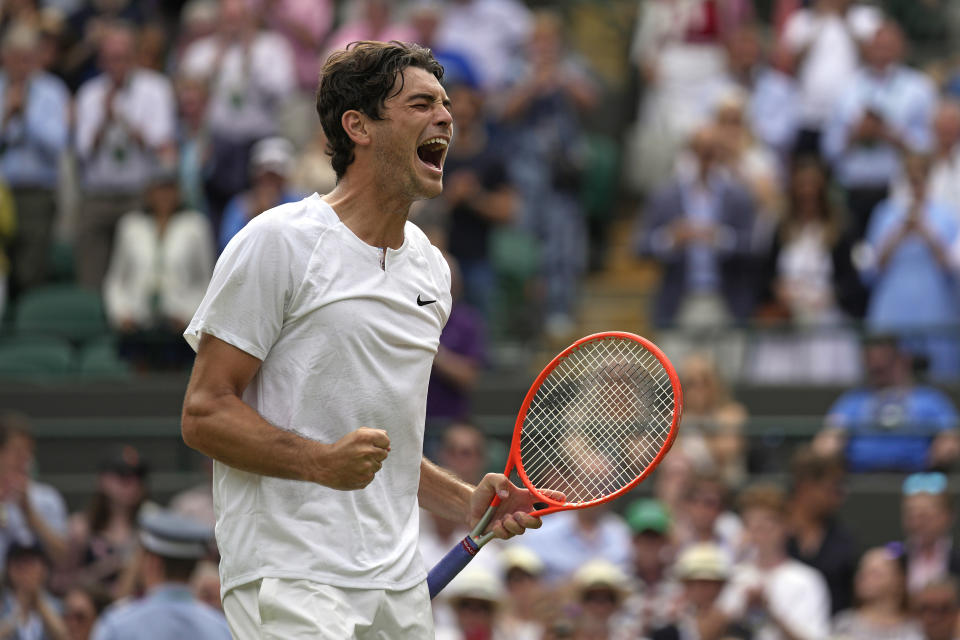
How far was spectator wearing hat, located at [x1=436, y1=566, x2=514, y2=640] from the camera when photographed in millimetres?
8375

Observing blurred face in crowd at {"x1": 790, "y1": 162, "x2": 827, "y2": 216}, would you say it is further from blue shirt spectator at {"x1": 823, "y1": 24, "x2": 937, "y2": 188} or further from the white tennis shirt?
the white tennis shirt

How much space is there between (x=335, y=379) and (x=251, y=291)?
294 millimetres

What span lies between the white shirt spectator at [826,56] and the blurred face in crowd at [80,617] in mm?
6434

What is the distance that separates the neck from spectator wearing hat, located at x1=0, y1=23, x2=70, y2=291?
8.85 meters

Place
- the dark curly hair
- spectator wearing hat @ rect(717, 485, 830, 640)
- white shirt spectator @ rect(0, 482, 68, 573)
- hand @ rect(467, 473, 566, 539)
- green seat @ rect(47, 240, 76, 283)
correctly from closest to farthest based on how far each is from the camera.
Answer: the dark curly hair
hand @ rect(467, 473, 566, 539)
spectator wearing hat @ rect(717, 485, 830, 640)
white shirt spectator @ rect(0, 482, 68, 573)
green seat @ rect(47, 240, 76, 283)

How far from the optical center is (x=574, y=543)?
30.9ft

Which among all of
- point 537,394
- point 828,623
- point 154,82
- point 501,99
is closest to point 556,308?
point 501,99

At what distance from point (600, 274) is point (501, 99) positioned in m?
2.02

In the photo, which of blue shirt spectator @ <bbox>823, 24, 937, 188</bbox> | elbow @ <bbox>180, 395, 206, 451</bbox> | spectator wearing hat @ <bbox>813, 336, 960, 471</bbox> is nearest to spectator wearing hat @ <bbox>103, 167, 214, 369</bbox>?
spectator wearing hat @ <bbox>813, 336, 960, 471</bbox>

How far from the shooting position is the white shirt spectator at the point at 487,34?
43.1 ft

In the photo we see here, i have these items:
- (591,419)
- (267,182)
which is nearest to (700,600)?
(591,419)

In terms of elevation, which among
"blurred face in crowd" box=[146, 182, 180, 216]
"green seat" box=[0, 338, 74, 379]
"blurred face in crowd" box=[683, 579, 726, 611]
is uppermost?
"blurred face in crowd" box=[146, 182, 180, 216]

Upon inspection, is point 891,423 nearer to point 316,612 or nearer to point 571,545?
point 571,545

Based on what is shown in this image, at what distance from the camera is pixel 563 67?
1297 centimetres
